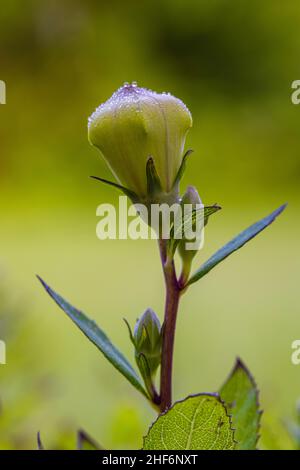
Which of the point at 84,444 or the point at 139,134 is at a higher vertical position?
the point at 139,134

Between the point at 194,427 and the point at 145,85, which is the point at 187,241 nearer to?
the point at 194,427

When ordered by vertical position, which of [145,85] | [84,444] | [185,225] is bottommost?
[84,444]

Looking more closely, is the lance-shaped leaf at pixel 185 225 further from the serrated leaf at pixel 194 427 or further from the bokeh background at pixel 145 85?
the bokeh background at pixel 145 85

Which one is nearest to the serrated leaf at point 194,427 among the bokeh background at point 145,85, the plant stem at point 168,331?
the plant stem at point 168,331

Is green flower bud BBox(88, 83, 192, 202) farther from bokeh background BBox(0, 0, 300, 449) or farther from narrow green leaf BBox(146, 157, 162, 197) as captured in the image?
bokeh background BBox(0, 0, 300, 449)

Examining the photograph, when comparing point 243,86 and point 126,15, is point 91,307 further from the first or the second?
point 126,15

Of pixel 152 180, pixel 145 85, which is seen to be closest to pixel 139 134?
pixel 152 180
